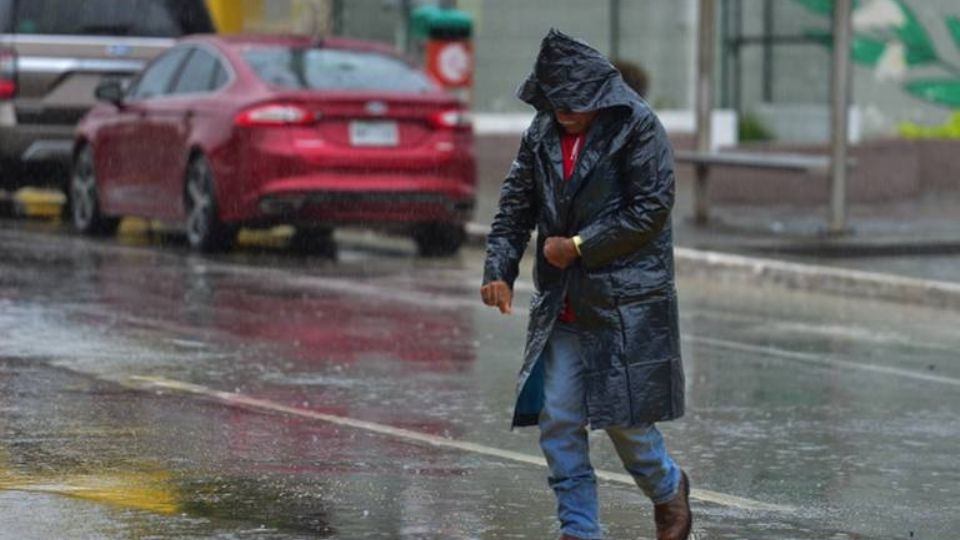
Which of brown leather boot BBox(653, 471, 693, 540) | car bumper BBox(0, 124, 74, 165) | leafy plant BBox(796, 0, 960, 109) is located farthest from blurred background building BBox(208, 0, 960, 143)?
brown leather boot BBox(653, 471, 693, 540)

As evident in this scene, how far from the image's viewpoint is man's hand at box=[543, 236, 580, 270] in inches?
283

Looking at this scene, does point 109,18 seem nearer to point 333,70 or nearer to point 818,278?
point 333,70

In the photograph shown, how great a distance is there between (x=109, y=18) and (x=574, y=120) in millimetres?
14776

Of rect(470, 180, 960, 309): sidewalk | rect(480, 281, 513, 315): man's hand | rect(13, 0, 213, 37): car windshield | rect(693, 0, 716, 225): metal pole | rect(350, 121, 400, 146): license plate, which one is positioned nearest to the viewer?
rect(480, 281, 513, 315): man's hand

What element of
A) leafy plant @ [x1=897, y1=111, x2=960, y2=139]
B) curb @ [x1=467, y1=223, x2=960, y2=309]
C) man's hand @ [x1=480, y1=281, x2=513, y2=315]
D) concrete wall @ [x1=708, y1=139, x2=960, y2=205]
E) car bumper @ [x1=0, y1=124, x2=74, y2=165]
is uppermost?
man's hand @ [x1=480, y1=281, x2=513, y2=315]

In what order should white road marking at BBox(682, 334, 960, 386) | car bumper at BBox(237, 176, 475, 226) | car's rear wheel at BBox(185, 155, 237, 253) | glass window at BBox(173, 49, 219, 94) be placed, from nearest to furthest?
white road marking at BBox(682, 334, 960, 386) → car bumper at BBox(237, 176, 475, 226) → car's rear wheel at BBox(185, 155, 237, 253) → glass window at BBox(173, 49, 219, 94)

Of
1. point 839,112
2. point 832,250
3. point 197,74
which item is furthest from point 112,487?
point 839,112

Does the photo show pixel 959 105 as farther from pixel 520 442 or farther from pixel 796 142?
pixel 520 442

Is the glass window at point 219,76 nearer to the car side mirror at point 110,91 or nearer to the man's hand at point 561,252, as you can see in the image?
the car side mirror at point 110,91

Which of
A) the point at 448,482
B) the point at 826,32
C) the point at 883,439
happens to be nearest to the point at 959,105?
the point at 826,32

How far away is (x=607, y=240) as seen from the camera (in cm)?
716

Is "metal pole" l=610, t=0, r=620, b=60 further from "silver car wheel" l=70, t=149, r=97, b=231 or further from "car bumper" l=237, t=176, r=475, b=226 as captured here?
"car bumper" l=237, t=176, r=475, b=226

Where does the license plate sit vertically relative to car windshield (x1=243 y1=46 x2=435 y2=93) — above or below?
below

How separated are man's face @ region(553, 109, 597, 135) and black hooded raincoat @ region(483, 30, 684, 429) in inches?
1.0
